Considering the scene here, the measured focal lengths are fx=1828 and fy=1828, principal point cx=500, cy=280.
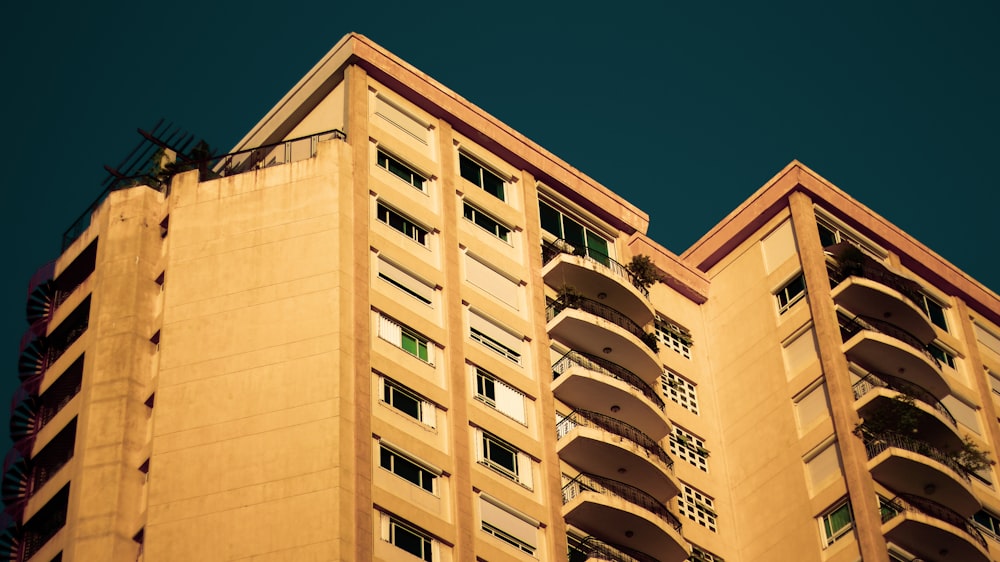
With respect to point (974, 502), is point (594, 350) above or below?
above

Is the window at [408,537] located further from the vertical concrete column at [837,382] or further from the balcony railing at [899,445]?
the balcony railing at [899,445]

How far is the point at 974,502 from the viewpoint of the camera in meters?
73.2

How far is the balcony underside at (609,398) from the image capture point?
230 ft

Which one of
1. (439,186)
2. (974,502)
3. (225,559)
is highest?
(439,186)

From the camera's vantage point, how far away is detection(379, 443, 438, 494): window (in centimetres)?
6188

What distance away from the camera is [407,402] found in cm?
6431

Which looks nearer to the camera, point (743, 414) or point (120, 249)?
point (120, 249)

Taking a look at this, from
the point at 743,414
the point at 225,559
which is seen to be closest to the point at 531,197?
the point at 743,414

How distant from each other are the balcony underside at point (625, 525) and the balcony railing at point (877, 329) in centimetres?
1327

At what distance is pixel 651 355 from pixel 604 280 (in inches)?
142

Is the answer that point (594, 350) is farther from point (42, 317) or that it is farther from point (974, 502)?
point (42, 317)

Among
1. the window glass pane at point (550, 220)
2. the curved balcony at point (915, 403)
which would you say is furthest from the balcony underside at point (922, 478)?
Answer: the window glass pane at point (550, 220)

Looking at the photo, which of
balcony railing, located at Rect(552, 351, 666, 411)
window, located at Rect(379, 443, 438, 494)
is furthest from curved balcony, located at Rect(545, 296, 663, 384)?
window, located at Rect(379, 443, 438, 494)

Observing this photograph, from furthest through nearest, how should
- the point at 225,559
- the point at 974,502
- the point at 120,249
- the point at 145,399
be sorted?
the point at 974,502 < the point at 120,249 < the point at 145,399 < the point at 225,559
